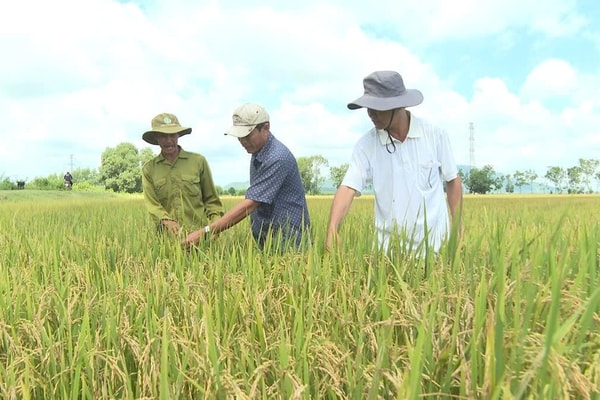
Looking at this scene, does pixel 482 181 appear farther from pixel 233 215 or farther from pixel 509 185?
pixel 233 215

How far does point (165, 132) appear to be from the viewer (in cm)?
332

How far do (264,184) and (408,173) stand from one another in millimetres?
797

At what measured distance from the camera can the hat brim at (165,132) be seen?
10.9 ft

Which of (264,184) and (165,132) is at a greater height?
(165,132)

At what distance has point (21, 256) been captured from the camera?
3027 mm

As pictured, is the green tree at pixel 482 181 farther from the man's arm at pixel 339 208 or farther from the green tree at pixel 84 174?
the man's arm at pixel 339 208

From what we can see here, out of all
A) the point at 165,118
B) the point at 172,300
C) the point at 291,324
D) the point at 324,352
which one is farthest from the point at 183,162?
the point at 324,352

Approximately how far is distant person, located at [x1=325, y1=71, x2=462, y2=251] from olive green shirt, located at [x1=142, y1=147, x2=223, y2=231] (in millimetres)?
1415

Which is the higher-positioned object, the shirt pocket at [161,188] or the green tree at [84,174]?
the green tree at [84,174]

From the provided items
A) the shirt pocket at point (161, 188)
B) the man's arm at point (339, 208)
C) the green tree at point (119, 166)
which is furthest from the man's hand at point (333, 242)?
the green tree at point (119, 166)

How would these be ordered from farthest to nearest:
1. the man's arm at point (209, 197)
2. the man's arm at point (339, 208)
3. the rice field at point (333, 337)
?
1. the man's arm at point (209, 197)
2. the man's arm at point (339, 208)
3. the rice field at point (333, 337)

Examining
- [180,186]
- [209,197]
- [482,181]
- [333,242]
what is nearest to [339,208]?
[333,242]

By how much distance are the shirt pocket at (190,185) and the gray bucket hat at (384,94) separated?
1555mm

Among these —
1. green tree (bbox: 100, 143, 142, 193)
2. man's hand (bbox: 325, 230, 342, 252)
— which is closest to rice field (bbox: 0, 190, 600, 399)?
man's hand (bbox: 325, 230, 342, 252)
